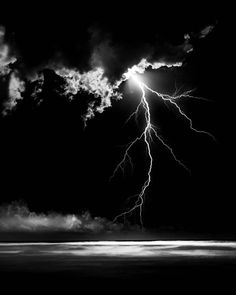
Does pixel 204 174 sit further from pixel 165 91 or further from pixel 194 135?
pixel 165 91

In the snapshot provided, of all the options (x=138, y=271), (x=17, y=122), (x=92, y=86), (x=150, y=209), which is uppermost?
(x=17, y=122)

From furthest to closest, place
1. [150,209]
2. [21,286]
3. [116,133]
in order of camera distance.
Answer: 1. [150,209]
2. [116,133]
3. [21,286]

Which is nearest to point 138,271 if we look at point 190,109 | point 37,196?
point 190,109

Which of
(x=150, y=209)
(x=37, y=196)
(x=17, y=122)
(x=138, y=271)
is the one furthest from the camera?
(x=150, y=209)

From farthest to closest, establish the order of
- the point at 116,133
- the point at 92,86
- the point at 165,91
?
the point at 116,133 → the point at 165,91 → the point at 92,86

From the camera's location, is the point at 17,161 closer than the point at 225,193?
Yes

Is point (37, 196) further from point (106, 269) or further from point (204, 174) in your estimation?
point (106, 269)

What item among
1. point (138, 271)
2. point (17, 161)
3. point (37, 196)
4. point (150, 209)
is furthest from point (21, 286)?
point (150, 209)

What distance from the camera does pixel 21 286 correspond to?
6.88m

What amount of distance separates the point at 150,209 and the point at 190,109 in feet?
21.9

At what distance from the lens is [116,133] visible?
22.0 metres

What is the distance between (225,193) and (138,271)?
19.1 m

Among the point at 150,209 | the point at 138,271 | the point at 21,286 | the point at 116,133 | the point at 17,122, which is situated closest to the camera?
the point at 21,286

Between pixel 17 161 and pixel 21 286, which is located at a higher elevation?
→ pixel 17 161
